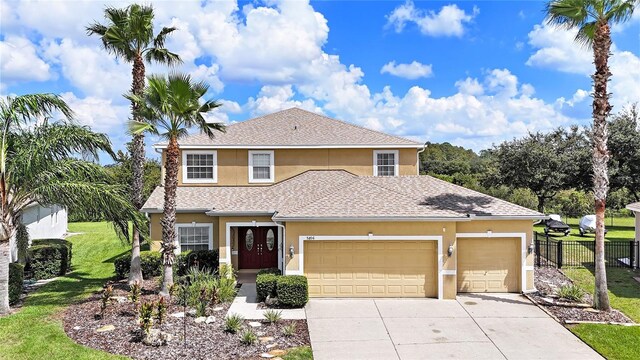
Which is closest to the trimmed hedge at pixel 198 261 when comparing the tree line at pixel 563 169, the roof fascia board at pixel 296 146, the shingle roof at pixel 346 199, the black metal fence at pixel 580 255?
the shingle roof at pixel 346 199

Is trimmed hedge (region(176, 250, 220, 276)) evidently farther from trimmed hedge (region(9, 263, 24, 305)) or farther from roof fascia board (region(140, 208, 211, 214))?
trimmed hedge (region(9, 263, 24, 305))

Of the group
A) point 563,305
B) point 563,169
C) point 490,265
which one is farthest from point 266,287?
point 563,169

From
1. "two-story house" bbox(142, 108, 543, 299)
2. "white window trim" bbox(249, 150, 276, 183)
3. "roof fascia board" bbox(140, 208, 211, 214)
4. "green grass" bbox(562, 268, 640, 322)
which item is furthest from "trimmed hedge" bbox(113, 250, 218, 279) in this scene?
"green grass" bbox(562, 268, 640, 322)

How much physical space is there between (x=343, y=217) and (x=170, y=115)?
6.58 m

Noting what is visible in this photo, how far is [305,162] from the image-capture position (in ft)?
70.4

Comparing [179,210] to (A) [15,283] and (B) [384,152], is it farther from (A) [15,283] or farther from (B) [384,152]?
(B) [384,152]

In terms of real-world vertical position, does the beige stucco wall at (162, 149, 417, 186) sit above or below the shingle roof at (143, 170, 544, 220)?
above

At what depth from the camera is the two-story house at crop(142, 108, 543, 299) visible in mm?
14836

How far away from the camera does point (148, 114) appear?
1398 cm

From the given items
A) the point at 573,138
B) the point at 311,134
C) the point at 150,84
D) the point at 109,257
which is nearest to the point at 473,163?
the point at 573,138

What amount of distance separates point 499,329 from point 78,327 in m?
11.5

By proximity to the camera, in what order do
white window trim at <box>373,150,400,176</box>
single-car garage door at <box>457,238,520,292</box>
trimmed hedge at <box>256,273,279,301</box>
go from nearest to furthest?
trimmed hedge at <box>256,273,279,301</box> → single-car garage door at <box>457,238,520,292</box> → white window trim at <box>373,150,400,176</box>

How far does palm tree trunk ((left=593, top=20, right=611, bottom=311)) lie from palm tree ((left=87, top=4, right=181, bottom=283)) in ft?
46.9

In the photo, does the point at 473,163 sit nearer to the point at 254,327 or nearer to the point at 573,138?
the point at 573,138
